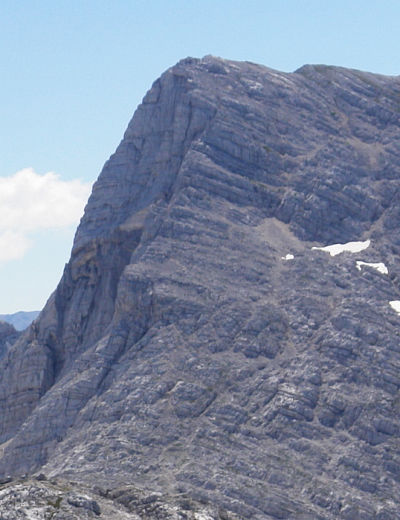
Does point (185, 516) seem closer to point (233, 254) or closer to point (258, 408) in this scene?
point (258, 408)

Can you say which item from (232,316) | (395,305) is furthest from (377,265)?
(232,316)

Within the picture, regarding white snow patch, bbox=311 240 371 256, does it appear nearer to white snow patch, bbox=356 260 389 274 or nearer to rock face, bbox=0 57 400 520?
rock face, bbox=0 57 400 520

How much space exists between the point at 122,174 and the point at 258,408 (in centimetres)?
4260

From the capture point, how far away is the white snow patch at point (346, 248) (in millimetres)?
175000

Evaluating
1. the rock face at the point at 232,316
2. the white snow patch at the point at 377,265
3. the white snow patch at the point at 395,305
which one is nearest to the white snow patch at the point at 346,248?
the rock face at the point at 232,316

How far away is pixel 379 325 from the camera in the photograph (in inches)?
6417

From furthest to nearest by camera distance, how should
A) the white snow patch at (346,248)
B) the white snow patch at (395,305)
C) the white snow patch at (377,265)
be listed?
the white snow patch at (346,248) < the white snow patch at (377,265) < the white snow patch at (395,305)

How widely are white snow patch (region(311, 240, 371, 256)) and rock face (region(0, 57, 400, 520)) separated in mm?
1041

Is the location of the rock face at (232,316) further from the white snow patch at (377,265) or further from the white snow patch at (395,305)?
the white snow patch at (395,305)

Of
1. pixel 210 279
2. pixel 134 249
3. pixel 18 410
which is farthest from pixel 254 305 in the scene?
pixel 18 410

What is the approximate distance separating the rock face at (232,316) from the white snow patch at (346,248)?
3.42 ft

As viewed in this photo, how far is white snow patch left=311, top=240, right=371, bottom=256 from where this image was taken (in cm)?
17500

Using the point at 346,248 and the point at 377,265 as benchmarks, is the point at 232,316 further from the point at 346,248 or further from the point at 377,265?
the point at 377,265

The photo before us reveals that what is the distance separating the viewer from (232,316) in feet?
534
